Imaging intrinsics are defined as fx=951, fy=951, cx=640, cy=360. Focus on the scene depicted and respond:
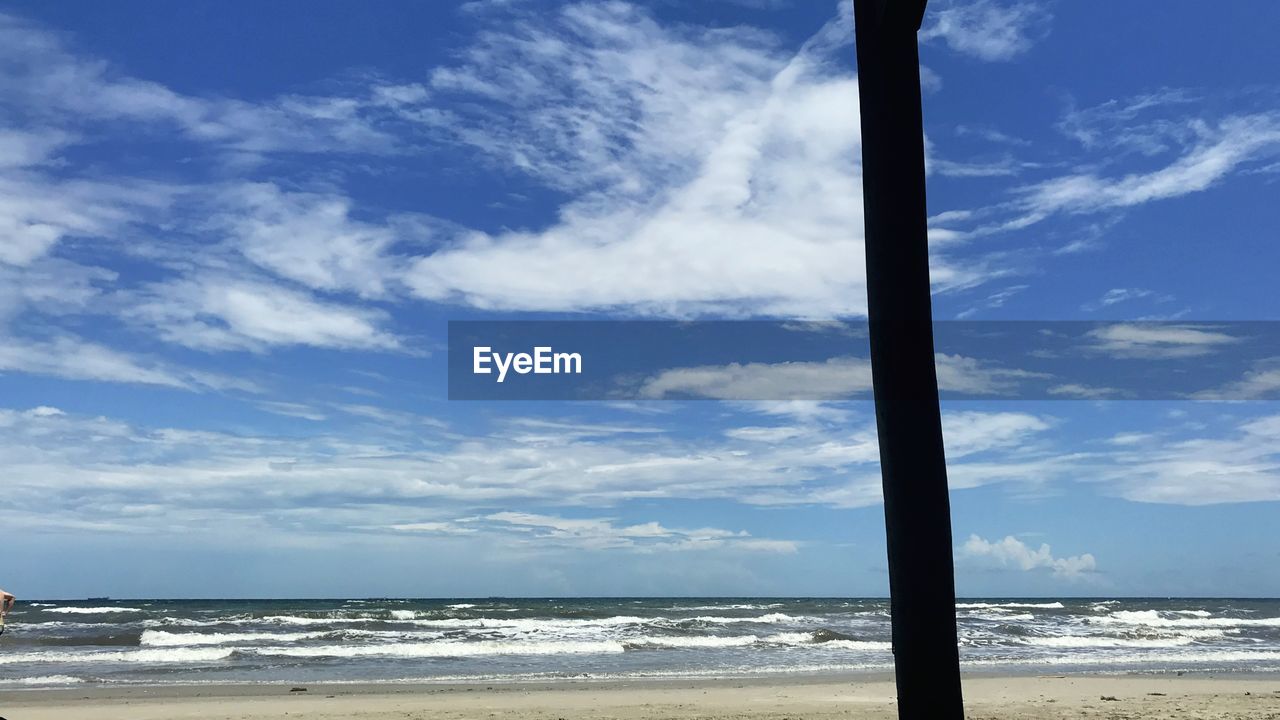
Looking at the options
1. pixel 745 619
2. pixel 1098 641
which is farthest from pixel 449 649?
pixel 1098 641

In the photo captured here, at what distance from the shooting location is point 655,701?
34.1 feet

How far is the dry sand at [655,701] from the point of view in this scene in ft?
30.4

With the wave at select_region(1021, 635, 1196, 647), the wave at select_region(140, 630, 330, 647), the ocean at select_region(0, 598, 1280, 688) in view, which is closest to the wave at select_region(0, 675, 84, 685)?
the ocean at select_region(0, 598, 1280, 688)

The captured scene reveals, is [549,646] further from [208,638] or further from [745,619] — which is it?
[745,619]

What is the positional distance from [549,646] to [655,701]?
1068 centimetres

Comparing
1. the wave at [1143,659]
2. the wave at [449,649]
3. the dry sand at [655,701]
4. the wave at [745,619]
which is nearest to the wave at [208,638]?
the wave at [449,649]

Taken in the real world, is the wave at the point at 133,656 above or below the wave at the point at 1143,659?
above

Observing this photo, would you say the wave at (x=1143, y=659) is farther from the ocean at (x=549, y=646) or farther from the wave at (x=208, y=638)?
the wave at (x=208, y=638)

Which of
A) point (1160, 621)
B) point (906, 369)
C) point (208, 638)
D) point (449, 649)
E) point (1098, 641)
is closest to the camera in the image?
point (906, 369)

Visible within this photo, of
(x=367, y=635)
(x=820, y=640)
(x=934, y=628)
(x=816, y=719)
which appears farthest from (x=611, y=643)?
(x=934, y=628)

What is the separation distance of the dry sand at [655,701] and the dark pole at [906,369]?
7.66 metres

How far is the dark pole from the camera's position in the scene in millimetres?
1779

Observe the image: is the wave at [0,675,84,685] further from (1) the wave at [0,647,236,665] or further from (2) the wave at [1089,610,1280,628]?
(2) the wave at [1089,610,1280,628]

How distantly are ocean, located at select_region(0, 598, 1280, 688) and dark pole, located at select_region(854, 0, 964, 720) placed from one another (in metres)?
12.4
